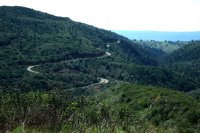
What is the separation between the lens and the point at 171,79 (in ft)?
212

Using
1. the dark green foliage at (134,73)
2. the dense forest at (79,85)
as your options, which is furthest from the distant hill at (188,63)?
the dark green foliage at (134,73)

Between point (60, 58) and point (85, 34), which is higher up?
point (85, 34)

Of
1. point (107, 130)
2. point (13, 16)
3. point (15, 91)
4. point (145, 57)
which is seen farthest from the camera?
point (145, 57)

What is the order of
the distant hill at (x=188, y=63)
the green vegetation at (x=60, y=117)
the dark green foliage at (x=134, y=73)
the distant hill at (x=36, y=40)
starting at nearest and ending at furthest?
the green vegetation at (x=60, y=117)
the dark green foliage at (x=134, y=73)
the distant hill at (x=36, y=40)
the distant hill at (x=188, y=63)

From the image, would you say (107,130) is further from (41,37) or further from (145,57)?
(145,57)

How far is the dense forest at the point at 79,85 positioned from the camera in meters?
6.70

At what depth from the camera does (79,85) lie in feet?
157

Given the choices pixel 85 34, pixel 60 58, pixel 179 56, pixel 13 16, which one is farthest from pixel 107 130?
pixel 179 56

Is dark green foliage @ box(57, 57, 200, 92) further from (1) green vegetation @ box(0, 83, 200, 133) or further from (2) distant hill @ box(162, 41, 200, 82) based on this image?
(1) green vegetation @ box(0, 83, 200, 133)

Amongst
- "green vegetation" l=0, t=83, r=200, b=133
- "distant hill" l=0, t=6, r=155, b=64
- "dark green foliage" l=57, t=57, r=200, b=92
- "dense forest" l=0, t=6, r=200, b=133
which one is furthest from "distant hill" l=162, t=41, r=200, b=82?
"green vegetation" l=0, t=83, r=200, b=133

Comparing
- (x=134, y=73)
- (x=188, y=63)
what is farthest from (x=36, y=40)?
(x=188, y=63)

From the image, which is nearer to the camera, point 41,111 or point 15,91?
point 41,111

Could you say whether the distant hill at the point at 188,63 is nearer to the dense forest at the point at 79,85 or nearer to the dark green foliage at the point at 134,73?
the dense forest at the point at 79,85

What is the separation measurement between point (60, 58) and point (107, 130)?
5925 cm
